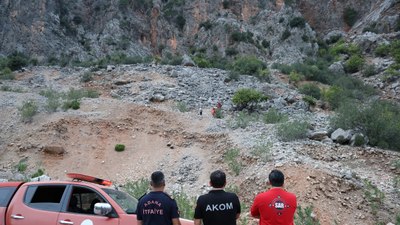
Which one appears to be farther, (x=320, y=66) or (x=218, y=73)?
(x=320, y=66)

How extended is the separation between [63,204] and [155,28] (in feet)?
149

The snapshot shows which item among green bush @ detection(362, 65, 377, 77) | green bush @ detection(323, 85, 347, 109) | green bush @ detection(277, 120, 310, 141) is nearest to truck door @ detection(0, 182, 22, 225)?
green bush @ detection(277, 120, 310, 141)

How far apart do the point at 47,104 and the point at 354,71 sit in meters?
31.7

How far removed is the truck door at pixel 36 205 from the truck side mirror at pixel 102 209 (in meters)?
0.82

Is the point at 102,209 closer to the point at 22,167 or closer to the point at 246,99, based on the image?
the point at 22,167

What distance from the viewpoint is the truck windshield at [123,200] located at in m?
5.78

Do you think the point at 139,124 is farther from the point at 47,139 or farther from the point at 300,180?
the point at 300,180

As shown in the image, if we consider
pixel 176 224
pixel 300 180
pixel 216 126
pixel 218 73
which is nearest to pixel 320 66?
pixel 218 73

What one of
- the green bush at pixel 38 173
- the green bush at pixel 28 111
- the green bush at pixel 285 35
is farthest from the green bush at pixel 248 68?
the green bush at pixel 38 173

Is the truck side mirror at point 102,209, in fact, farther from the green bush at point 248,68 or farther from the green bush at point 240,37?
the green bush at point 240,37

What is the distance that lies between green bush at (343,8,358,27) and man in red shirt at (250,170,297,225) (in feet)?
190

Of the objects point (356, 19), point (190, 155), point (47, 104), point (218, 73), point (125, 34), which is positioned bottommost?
point (190, 155)

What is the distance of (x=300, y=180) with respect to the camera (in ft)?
36.9

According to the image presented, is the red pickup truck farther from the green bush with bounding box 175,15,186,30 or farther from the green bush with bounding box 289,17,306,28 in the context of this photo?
the green bush with bounding box 175,15,186,30
